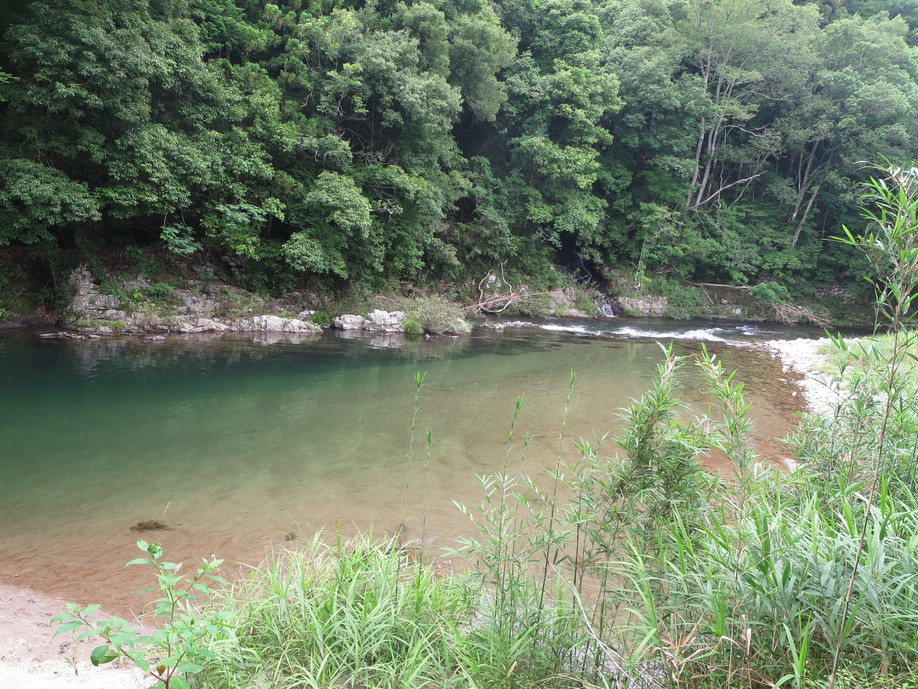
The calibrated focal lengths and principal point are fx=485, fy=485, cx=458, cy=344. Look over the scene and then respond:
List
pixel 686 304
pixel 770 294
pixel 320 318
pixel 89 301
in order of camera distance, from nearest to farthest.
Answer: pixel 89 301 → pixel 320 318 → pixel 770 294 → pixel 686 304

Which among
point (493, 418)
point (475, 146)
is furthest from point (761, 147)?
point (493, 418)

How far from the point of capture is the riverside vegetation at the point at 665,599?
1582mm

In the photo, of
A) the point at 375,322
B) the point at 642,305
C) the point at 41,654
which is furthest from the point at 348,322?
the point at 642,305

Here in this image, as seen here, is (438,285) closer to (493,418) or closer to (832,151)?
(493,418)

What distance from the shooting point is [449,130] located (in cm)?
1667

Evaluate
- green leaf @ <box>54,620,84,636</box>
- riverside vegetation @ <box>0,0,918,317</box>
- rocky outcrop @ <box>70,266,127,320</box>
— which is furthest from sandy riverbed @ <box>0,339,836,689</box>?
rocky outcrop @ <box>70,266,127,320</box>

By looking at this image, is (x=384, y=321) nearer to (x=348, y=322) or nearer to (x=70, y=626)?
(x=348, y=322)

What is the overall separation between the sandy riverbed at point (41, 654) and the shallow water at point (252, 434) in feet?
0.58

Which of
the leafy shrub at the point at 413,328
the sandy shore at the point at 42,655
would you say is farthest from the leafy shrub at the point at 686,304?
the sandy shore at the point at 42,655

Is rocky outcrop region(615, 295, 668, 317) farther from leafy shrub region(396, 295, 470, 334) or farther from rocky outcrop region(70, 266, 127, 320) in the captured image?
rocky outcrop region(70, 266, 127, 320)

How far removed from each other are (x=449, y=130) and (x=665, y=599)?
1693cm

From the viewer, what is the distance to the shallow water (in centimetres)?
377

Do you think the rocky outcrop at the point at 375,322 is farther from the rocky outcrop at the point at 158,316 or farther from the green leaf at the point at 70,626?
the green leaf at the point at 70,626

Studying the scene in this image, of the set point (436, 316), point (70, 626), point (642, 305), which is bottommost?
point (642, 305)
